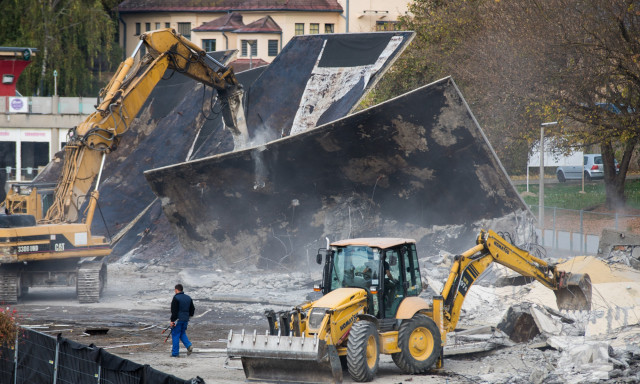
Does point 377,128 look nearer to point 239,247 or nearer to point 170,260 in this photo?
point 239,247

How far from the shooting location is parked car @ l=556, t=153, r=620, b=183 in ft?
149

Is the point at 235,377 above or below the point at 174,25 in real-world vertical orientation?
below

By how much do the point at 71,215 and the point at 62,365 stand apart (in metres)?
9.01

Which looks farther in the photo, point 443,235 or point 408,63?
point 408,63

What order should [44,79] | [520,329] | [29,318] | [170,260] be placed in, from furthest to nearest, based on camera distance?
1. [44,79]
2. [170,260]
3. [29,318]
4. [520,329]

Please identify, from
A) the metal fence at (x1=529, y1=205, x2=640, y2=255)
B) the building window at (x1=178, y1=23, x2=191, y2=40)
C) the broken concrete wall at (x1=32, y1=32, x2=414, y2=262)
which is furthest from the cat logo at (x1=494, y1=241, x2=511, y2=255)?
the building window at (x1=178, y1=23, x2=191, y2=40)

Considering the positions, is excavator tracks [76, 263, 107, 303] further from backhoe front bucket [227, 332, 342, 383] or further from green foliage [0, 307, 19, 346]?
backhoe front bucket [227, 332, 342, 383]

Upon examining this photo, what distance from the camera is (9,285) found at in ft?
58.4

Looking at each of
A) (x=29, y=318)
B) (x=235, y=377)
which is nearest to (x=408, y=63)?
(x=29, y=318)

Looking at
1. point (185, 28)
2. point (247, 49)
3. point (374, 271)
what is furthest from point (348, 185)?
point (185, 28)

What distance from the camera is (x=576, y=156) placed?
36250 mm

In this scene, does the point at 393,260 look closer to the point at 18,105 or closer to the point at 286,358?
the point at 286,358

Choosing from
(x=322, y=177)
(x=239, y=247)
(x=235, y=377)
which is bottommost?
(x=235, y=377)

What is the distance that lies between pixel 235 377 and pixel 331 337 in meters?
1.51
